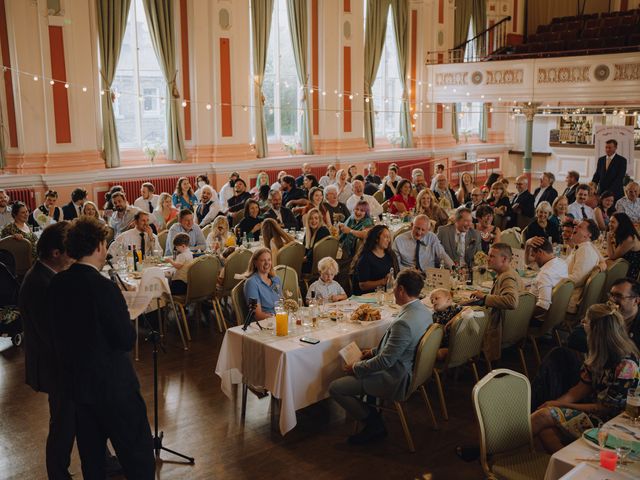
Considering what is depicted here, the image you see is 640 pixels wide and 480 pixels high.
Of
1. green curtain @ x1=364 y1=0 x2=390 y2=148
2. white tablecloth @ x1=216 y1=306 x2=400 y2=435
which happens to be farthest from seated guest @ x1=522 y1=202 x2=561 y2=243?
green curtain @ x1=364 y1=0 x2=390 y2=148

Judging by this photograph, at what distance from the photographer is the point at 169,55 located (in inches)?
496

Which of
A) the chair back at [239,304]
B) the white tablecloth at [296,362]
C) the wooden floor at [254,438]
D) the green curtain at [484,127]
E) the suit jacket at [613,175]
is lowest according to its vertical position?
the wooden floor at [254,438]

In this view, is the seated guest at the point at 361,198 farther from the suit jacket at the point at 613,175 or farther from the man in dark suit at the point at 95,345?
the man in dark suit at the point at 95,345

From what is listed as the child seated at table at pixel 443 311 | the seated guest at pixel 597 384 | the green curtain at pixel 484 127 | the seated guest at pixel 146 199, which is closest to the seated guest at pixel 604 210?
the child seated at table at pixel 443 311

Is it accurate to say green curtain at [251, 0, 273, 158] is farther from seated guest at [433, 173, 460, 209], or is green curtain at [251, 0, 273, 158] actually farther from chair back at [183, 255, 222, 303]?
chair back at [183, 255, 222, 303]

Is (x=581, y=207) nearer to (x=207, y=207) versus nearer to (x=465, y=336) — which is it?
(x=465, y=336)

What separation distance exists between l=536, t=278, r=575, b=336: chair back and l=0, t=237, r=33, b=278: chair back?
212 inches

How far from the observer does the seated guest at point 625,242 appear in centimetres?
702

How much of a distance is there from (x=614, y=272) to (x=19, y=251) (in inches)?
246

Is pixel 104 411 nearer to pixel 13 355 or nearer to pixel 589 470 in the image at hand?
pixel 589 470

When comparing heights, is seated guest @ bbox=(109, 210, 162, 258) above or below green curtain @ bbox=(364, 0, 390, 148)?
below

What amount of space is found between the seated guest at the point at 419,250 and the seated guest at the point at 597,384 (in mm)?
2849

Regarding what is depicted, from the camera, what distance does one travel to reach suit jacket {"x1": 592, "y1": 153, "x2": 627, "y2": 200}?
35.8 ft

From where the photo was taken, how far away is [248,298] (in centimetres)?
556
